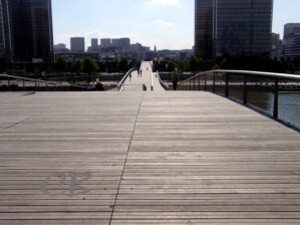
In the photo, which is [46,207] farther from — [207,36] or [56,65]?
[207,36]

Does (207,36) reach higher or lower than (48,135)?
higher

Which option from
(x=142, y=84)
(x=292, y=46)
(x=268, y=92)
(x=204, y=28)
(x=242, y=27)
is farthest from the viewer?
(x=292, y=46)

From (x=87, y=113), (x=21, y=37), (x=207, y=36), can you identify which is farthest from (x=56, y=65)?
(x=87, y=113)

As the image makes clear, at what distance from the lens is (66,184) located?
3.47 meters

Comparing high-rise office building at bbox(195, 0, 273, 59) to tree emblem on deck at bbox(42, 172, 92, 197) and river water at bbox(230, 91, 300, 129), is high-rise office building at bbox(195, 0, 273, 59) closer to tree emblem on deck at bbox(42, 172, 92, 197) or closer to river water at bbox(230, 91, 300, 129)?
river water at bbox(230, 91, 300, 129)

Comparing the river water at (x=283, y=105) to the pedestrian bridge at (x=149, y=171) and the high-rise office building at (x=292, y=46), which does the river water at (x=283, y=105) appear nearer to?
the pedestrian bridge at (x=149, y=171)

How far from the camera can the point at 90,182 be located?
3521 mm

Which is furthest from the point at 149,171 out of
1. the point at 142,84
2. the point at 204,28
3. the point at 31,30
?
the point at 204,28

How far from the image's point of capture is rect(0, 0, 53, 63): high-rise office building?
123 metres

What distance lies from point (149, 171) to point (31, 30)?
141 metres

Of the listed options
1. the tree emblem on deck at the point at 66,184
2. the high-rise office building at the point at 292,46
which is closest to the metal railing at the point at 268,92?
the tree emblem on deck at the point at 66,184

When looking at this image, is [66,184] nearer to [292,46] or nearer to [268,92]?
[268,92]

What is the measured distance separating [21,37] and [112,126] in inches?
5279

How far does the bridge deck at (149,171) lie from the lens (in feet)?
9.44
